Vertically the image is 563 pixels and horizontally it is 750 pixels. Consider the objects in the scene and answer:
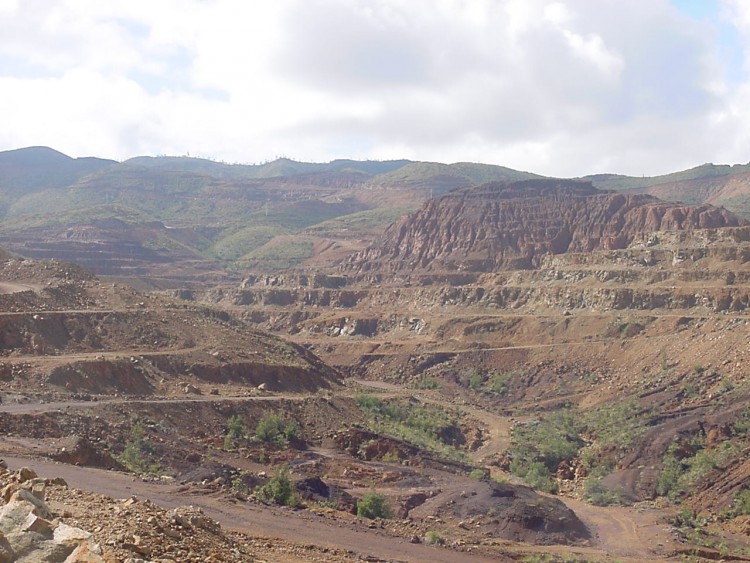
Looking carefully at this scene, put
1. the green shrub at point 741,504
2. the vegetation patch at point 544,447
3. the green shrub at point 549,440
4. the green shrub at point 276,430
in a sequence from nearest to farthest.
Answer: the green shrub at point 741,504
the green shrub at point 276,430
the vegetation patch at point 544,447
the green shrub at point 549,440

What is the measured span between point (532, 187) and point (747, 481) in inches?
4239

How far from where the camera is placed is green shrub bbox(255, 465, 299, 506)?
3231 centimetres

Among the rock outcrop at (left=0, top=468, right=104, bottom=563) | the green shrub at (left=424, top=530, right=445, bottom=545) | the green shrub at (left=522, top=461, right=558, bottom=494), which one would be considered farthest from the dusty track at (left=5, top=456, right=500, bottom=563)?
the green shrub at (left=522, top=461, right=558, bottom=494)

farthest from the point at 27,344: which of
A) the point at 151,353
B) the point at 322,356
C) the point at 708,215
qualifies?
the point at 708,215

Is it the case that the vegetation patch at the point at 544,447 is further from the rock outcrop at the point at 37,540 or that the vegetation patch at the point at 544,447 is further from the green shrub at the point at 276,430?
the rock outcrop at the point at 37,540

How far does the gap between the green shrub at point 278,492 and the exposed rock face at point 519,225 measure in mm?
87471

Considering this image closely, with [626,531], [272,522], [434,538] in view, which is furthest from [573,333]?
[272,522]

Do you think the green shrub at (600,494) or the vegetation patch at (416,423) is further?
the vegetation patch at (416,423)

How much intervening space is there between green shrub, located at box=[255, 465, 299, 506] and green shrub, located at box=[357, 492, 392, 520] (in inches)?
96.1

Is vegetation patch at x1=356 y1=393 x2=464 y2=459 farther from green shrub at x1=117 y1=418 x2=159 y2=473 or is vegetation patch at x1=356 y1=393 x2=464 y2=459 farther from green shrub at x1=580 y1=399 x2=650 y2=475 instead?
green shrub at x1=117 y1=418 x2=159 y2=473

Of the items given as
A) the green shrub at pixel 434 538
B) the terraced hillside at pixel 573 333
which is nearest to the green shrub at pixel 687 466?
the terraced hillside at pixel 573 333

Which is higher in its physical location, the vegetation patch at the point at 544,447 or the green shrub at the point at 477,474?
the green shrub at the point at 477,474

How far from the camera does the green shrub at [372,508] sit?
1330 inches

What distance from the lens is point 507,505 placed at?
117 feet
